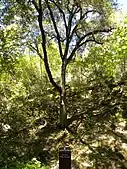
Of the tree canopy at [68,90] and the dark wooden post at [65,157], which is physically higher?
the tree canopy at [68,90]

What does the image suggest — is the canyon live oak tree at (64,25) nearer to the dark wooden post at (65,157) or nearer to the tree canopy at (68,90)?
the tree canopy at (68,90)

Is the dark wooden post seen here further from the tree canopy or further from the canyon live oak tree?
the canyon live oak tree

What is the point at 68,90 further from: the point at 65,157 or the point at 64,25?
the point at 65,157

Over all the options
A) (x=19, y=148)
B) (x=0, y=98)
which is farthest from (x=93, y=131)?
(x=0, y=98)

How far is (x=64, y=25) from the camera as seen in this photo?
14469 mm

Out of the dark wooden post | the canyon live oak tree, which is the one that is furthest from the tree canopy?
the dark wooden post

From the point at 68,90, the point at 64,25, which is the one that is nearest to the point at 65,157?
the point at 64,25

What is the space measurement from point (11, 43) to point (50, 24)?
13.5ft

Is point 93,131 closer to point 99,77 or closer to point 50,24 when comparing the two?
point 99,77

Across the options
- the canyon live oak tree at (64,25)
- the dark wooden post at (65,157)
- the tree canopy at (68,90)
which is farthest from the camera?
the canyon live oak tree at (64,25)

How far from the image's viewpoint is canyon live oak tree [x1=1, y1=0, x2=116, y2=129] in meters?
12.8

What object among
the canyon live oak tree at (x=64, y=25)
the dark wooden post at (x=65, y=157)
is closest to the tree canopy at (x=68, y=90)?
the canyon live oak tree at (x=64, y=25)

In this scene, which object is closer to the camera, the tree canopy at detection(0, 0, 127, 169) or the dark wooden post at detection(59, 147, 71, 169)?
the dark wooden post at detection(59, 147, 71, 169)

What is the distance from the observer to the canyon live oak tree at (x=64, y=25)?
12836mm
